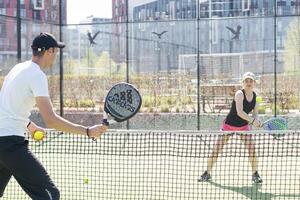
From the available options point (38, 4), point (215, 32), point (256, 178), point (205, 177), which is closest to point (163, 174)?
point (205, 177)

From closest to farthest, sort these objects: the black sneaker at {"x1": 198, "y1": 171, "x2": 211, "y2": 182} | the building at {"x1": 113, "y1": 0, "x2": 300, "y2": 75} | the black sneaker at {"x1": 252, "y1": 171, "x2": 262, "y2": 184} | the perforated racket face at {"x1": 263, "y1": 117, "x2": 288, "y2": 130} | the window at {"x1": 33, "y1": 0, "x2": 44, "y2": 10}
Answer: the black sneaker at {"x1": 252, "y1": 171, "x2": 262, "y2": 184}
the black sneaker at {"x1": 198, "y1": 171, "x2": 211, "y2": 182}
the perforated racket face at {"x1": 263, "y1": 117, "x2": 288, "y2": 130}
the building at {"x1": 113, "y1": 0, "x2": 300, "y2": 75}
the window at {"x1": 33, "y1": 0, "x2": 44, "y2": 10}

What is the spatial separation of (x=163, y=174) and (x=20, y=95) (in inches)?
159

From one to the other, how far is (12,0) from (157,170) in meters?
9.25

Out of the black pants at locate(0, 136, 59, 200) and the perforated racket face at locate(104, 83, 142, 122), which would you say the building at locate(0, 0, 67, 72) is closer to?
the perforated racket face at locate(104, 83, 142, 122)

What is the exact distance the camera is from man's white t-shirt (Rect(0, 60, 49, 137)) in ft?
12.8

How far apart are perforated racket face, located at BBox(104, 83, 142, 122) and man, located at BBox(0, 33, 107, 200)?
286 mm

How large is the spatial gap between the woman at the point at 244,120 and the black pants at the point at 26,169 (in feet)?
11.8

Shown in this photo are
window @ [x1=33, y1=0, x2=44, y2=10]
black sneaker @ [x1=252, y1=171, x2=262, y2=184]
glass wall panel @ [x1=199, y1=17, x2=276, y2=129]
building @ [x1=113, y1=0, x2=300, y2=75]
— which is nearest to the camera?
black sneaker @ [x1=252, y1=171, x2=262, y2=184]

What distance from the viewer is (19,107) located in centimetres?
398

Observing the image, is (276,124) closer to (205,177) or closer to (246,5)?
(205,177)

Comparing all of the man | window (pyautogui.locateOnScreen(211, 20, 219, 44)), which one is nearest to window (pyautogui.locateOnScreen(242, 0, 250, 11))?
window (pyautogui.locateOnScreen(211, 20, 219, 44))

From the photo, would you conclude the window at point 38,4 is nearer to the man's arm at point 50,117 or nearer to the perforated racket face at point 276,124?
the perforated racket face at point 276,124

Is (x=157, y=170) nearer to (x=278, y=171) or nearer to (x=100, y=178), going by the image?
(x=100, y=178)

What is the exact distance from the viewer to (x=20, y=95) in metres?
3.96
